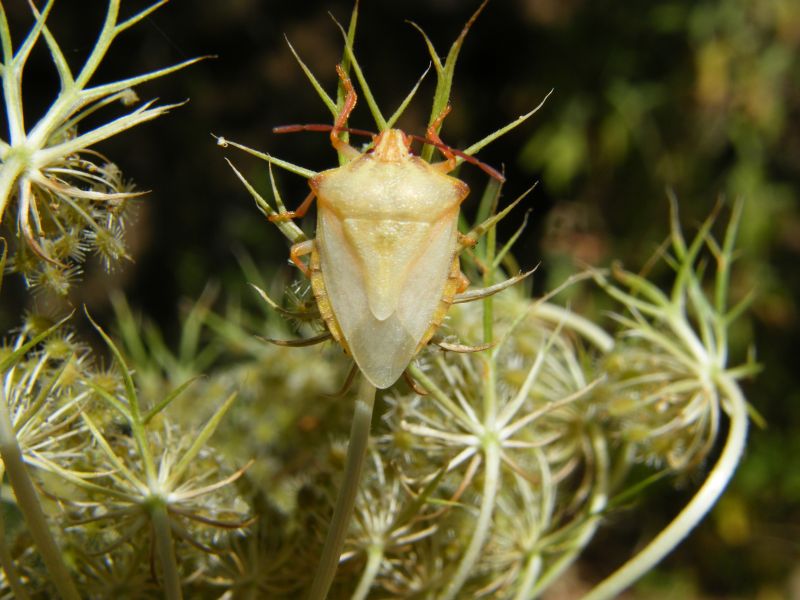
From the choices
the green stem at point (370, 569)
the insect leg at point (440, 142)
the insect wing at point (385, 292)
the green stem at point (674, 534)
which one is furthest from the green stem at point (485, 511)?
the insect leg at point (440, 142)

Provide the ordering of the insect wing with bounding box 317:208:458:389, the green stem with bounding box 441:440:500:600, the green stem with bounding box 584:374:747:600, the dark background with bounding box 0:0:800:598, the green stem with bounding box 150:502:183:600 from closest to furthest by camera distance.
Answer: the insect wing with bounding box 317:208:458:389
the green stem with bounding box 150:502:183:600
the green stem with bounding box 441:440:500:600
the green stem with bounding box 584:374:747:600
the dark background with bounding box 0:0:800:598

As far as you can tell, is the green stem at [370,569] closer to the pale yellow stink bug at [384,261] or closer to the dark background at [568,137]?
the pale yellow stink bug at [384,261]

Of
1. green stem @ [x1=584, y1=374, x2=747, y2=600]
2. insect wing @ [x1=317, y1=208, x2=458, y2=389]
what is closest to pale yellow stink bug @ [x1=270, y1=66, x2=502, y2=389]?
insect wing @ [x1=317, y1=208, x2=458, y2=389]

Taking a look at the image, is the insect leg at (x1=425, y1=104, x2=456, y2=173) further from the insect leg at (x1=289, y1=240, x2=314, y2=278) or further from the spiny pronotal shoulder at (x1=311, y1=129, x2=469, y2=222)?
the insect leg at (x1=289, y1=240, x2=314, y2=278)

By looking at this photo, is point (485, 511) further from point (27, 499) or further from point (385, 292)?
point (27, 499)

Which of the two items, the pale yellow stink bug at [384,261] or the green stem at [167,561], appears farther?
the green stem at [167,561]

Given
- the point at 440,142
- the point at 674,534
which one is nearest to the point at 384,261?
the point at 440,142
